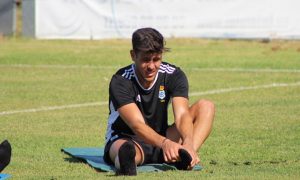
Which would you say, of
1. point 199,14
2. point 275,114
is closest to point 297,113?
point 275,114

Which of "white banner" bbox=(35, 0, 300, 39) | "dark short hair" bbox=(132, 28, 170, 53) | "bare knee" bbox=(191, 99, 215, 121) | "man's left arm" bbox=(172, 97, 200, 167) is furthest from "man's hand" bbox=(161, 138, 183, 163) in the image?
"white banner" bbox=(35, 0, 300, 39)

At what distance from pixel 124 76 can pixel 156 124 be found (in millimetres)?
544

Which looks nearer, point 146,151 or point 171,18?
point 146,151

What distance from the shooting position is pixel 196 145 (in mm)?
8430

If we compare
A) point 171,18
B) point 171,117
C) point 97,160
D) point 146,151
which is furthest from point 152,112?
point 171,18

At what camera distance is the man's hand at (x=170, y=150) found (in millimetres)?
7895

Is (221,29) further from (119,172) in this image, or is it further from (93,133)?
(119,172)

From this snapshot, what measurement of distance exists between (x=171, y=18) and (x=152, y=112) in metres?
15.1

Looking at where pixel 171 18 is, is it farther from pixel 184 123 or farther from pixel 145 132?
pixel 145 132

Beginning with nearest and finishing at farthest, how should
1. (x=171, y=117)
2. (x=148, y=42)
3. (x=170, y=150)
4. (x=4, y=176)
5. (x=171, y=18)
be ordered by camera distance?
(x=4, y=176) → (x=170, y=150) → (x=148, y=42) → (x=171, y=117) → (x=171, y=18)

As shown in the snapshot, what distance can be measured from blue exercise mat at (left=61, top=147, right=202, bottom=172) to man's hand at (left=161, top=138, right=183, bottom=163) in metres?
Answer: 0.28

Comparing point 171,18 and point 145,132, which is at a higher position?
point 145,132

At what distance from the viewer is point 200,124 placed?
336 inches

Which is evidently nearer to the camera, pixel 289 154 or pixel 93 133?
pixel 289 154
